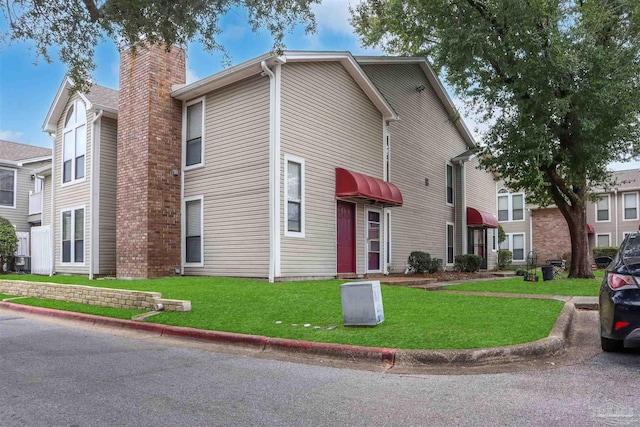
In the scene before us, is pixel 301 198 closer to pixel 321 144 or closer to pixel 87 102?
pixel 321 144

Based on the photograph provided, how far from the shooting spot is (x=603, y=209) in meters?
35.4

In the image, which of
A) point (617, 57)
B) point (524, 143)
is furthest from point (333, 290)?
point (617, 57)

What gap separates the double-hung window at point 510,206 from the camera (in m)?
37.2

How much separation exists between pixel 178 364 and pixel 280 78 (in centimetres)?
911

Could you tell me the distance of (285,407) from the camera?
4.17 metres

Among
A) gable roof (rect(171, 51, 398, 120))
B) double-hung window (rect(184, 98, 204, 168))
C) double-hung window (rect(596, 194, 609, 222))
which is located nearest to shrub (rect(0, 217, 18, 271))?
double-hung window (rect(184, 98, 204, 168))

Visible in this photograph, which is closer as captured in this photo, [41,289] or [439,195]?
[41,289]

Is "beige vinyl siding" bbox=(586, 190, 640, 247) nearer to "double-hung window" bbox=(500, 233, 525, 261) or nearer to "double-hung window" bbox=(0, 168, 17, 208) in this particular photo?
"double-hung window" bbox=(500, 233, 525, 261)

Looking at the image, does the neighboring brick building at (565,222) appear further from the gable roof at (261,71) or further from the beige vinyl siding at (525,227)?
the gable roof at (261,71)

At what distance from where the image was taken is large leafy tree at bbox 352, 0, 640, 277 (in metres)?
14.1

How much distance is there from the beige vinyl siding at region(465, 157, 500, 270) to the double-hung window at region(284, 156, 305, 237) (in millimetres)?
14252

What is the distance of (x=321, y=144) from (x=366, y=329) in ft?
28.2

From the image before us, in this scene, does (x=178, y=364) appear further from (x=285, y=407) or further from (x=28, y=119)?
(x=28, y=119)

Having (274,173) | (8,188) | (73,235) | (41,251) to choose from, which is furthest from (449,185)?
(8,188)
